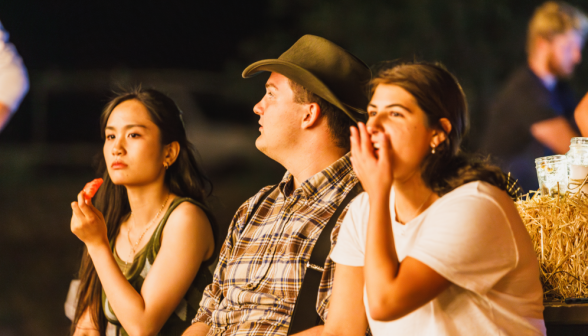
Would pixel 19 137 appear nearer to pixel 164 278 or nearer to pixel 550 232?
pixel 164 278

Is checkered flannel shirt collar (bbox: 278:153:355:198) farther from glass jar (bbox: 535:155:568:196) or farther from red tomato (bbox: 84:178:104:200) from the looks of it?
red tomato (bbox: 84:178:104:200)

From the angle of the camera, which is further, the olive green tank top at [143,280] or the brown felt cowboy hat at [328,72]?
the olive green tank top at [143,280]

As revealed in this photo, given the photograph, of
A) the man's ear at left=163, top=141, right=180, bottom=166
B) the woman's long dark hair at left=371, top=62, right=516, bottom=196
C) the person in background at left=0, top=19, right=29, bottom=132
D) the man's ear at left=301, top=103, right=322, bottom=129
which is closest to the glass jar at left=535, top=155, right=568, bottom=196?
the woman's long dark hair at left=371, top=62, right=516, bottom=196

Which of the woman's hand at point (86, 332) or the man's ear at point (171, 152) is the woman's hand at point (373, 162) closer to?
the man's ear at point (171, 152)

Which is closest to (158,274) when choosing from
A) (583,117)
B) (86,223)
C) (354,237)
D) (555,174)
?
(86,223)

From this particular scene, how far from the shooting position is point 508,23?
3.10 metres

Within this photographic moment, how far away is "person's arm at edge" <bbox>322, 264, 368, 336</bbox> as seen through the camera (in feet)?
3.99

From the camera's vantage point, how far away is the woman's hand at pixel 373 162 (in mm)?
983

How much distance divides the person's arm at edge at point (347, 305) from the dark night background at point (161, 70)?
76.1 inches

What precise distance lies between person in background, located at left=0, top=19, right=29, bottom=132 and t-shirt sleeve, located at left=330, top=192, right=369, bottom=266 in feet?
7.75

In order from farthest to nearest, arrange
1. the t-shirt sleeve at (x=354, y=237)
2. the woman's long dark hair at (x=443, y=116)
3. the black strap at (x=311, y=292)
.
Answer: the black strap at (x=311, y=292) → the t-shirt sleeve at (x=354, y=237) → the woman's long dark hair at (x=443, y=116)

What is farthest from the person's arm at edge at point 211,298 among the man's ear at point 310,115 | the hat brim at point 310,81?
the hat brim at point 310,81

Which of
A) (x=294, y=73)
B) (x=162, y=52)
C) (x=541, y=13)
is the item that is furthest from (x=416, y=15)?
(x=294, y=73)

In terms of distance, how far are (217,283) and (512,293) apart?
102 centimetres
